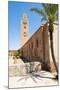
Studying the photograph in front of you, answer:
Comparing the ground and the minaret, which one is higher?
the minaret

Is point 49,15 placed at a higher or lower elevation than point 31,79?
higher

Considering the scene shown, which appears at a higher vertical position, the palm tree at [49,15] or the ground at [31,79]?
the palm tree at [49,15]

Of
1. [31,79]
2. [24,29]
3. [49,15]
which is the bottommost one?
[31,79]

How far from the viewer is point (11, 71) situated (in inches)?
89.7

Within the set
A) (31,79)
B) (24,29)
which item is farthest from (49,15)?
(31,79)

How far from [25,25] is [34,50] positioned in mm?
283

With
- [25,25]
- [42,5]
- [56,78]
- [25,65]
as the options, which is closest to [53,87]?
[56,78]

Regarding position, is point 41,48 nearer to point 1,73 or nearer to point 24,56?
point 24,56

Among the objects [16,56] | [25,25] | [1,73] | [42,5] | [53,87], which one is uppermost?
[42,5]

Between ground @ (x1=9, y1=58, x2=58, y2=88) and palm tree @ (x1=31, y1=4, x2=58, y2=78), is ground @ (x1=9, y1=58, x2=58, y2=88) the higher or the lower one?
the lower one

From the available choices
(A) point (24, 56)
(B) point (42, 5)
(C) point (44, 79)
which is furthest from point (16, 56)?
(B) point (42, 5)

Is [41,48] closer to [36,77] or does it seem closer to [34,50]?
[34,50]

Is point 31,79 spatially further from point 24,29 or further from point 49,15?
point 49,15

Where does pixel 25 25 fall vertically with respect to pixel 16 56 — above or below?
above
